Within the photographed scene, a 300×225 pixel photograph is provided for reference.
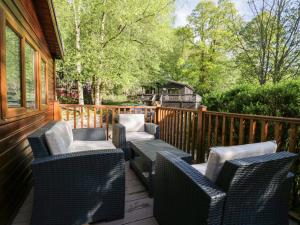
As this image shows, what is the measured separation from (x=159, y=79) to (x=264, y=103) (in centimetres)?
1543

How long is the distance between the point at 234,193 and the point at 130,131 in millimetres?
2967

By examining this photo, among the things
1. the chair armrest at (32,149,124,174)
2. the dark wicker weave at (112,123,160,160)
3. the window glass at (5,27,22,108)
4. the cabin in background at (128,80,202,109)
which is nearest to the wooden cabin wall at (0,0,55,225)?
the window glass at (5,27,22,108)

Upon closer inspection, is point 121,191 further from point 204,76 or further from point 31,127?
point 204,76

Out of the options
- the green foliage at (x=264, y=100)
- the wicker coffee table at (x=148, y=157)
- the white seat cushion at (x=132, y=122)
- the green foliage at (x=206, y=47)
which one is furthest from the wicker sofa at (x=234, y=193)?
the green foliage at (x=206, y=47)

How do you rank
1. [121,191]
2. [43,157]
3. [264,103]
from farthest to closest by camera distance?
[264,103], [121,191], [43,157]

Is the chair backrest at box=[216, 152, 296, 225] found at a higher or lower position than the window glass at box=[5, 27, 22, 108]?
lower

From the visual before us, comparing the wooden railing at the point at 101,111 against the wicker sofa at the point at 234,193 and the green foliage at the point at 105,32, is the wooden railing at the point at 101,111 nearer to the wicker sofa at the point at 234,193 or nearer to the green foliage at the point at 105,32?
the wicker sofa at the point at 234,193

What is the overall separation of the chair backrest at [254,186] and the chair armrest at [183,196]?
86 millimetres

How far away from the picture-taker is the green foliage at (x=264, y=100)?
236cm

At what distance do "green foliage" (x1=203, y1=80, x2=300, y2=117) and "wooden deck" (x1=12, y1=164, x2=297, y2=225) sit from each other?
1304mm

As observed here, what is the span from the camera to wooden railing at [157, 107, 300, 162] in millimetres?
2205

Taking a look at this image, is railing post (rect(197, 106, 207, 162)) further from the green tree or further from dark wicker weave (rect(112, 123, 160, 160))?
the green tree

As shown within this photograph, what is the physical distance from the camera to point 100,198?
1.78m

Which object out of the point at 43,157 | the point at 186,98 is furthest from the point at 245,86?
the point at 186,98
